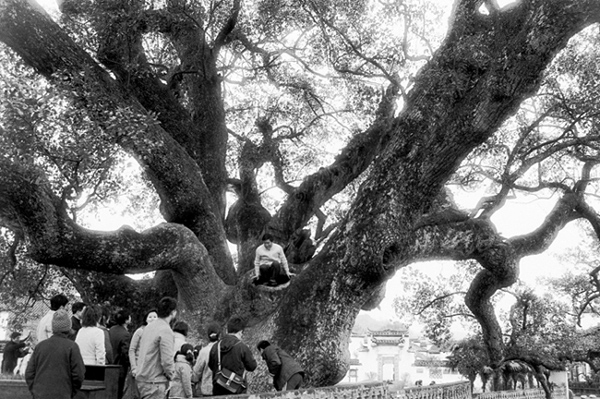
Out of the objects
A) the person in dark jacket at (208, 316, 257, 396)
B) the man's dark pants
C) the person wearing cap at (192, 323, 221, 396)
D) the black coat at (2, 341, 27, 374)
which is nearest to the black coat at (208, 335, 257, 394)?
the person in dark jacket at (208, 316, 257, 396)

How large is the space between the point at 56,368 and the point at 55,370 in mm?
15

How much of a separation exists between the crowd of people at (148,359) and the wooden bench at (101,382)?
0.11 m

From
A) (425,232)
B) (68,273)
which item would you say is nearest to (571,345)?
(425,232)

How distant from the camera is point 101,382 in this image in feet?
16.8

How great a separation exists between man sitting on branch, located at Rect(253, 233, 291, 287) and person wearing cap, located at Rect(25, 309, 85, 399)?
3.94 metres

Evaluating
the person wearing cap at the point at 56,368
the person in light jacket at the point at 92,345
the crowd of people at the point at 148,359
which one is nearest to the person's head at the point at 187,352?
the crowd of people at the point at 148,359

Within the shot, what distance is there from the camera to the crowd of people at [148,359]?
4.30 meters

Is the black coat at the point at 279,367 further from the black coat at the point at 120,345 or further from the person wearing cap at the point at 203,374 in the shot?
the black coat at the point at 120,345

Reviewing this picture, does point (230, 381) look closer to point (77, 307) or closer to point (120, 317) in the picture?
point (120, 317)

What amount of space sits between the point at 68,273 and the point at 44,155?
3097 millimetres

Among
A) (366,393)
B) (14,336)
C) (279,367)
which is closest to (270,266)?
(279,367)

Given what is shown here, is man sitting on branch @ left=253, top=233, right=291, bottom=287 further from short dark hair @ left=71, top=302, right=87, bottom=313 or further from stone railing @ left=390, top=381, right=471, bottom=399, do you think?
short dark hair @ left=71, top=302, right=87, bottom=313

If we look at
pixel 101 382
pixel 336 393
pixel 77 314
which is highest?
pixel 77 314

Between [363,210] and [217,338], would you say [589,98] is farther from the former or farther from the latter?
[217,338]
